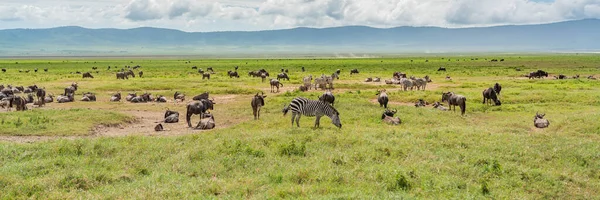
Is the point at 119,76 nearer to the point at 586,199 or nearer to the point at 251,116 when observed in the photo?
the point at 251,116

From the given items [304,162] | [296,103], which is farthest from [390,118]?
[304,162]

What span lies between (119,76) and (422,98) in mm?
36293

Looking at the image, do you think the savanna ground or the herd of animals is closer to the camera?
the savanna ground

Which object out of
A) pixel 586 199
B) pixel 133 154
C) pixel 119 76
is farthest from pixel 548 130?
pixel 119 76

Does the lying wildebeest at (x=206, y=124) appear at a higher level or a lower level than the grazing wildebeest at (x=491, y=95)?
lower

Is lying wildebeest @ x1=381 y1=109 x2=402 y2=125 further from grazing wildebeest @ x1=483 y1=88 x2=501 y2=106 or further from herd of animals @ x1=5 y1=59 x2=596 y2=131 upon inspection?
grazing wildebeest @ x1=483 y1=88 x2=501 y2=106

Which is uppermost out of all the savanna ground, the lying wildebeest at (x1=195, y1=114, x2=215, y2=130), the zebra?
the zebra

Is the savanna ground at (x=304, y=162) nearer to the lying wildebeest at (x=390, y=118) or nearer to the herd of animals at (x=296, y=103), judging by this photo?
the lying wildebeest at (x=390, y=118)

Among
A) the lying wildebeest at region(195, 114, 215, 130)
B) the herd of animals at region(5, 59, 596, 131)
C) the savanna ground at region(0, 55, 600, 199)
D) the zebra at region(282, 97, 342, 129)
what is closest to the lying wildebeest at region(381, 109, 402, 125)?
the herd of animals at region(5, 59, 596, 131)

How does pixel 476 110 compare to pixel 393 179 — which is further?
pixel 476 110

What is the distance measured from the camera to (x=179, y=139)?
54.5 ft

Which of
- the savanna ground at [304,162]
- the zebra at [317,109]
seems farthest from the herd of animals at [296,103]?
the savanna ground at [304,162]

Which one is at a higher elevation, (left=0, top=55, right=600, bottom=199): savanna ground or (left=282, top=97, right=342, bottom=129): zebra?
(left=282, top=97, right=342, bottom=129): zebra

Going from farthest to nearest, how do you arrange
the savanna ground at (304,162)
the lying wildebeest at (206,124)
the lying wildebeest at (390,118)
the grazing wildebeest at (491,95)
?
the grazing wildebeest at (491,95) < the lying wildebeest at (206,124) < the lying wildebeest at (390,118) < the savanna ground at (304,162)
